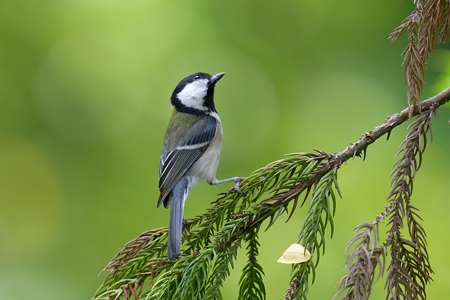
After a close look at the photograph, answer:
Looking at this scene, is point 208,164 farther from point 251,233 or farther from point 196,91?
point 251,233

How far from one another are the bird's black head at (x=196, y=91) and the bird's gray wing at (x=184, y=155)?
0.20 meters

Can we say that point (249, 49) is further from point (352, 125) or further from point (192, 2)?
point (352, 125)

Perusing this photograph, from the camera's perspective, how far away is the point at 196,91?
3070 mm

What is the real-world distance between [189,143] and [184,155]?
9 cm

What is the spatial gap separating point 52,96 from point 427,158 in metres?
2.16

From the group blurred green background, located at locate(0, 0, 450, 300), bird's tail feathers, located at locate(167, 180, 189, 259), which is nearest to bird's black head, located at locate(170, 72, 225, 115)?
blurred green background, located at locate(0, 0, 450, 300)

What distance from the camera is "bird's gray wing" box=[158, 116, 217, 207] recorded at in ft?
7.90

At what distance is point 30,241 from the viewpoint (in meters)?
3.52

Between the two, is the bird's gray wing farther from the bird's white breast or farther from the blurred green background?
the blurred green background

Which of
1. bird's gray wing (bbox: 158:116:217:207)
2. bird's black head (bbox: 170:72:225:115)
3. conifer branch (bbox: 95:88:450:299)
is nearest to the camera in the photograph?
conifer branch (bbox: 95:88:450:299)

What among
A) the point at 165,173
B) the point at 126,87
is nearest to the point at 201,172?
the point at 165,173

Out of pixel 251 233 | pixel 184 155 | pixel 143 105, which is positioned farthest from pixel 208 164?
pixel 251 233

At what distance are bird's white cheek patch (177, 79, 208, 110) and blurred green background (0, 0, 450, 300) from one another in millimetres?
337

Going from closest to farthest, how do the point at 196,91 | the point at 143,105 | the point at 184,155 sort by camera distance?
1. the point at 184,155
2. the point at 196,91
3. the point at 143,105
